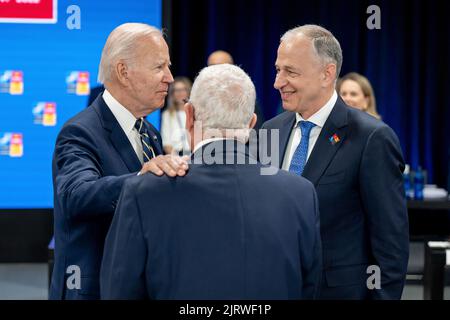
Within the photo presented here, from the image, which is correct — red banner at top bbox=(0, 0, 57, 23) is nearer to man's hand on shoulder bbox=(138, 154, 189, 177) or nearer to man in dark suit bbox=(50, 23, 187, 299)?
man in dark suit bbox=(50, 23, 187, 299)

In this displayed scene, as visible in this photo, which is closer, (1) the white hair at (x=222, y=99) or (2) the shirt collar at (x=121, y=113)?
(1) the white hair at (x=222, y=99)

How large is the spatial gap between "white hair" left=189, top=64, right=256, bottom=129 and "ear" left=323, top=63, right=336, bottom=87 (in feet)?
→ 2.79

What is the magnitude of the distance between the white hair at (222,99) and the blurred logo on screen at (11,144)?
4895mm

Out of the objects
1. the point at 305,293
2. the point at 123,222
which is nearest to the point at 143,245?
the point at 123,222

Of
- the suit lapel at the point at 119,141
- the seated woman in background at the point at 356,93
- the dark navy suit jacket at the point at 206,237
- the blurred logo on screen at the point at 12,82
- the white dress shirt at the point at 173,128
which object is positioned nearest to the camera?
the dark navy suit jacket at the point at 206,237

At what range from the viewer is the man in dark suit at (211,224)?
1.97m

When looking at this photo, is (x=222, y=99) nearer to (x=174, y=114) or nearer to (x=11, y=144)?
(x=11, y=144)

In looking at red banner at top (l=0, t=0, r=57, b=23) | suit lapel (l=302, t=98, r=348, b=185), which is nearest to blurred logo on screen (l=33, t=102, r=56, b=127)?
red banner at top (l=0, t=0, r=57, b=23)

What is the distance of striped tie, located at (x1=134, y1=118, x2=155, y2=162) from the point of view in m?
2.73

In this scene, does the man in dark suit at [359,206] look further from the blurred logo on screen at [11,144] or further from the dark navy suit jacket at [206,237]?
the blurred logo on screen at [11,144]

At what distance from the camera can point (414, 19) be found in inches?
328

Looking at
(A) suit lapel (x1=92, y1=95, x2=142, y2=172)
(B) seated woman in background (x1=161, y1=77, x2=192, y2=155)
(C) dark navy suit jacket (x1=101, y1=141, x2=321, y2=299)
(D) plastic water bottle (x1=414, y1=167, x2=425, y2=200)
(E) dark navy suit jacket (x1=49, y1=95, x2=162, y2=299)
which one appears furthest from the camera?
(B) seated woman in background (x1=161, y1=77, x2=192, y2=155)

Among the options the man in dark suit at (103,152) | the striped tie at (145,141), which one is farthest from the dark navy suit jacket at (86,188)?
the striped tie at (145,141)

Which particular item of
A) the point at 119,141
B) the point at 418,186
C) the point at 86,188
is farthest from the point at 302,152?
the point at 418,186
